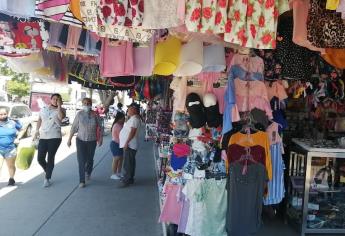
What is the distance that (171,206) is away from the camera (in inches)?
184

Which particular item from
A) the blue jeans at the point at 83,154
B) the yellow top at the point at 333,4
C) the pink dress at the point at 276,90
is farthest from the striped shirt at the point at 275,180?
the blue jeans at the point at 83,154

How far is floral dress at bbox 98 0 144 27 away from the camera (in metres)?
2.85

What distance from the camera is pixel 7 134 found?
7.48 meters

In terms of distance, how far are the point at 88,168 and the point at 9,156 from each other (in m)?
1.73

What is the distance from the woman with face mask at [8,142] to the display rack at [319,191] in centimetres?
549

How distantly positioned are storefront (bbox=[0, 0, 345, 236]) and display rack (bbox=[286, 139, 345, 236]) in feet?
0.05

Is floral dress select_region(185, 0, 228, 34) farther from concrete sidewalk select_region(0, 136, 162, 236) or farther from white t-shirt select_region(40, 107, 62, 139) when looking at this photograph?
white t-shirt select_region(40, 107, 62, 139)

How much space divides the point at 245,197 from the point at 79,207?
3.30m

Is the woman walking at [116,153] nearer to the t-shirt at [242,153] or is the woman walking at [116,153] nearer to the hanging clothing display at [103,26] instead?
the t-shirt at [242,153]

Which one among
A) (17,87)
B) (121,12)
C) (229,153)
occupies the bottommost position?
(229,153)

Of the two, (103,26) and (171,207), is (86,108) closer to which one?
(171,207)

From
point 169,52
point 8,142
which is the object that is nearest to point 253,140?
point 169,52

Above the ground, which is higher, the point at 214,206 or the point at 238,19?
the point at 238,19

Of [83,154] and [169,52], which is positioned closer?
[169,52]
